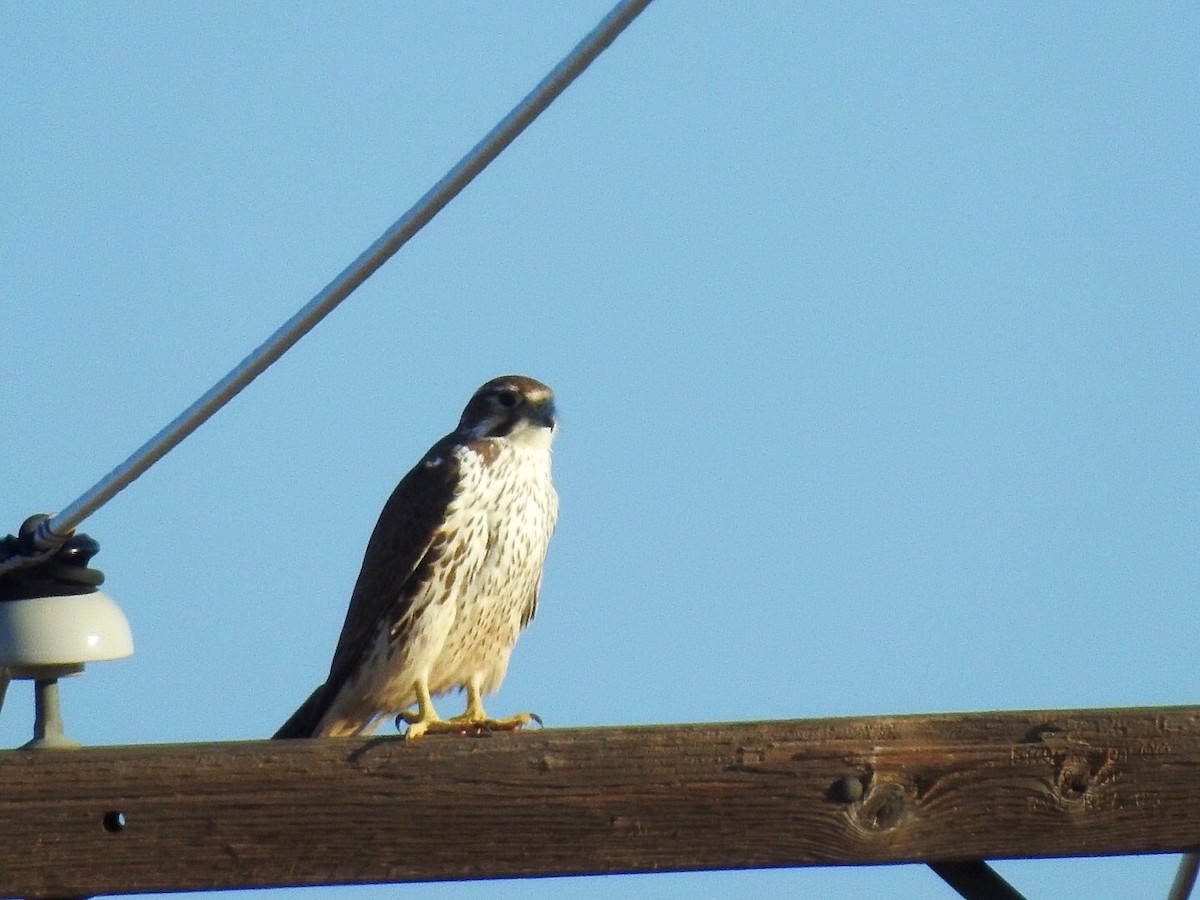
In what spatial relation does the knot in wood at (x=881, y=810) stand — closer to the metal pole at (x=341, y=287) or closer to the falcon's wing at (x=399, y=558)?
the metal pole at (x=341, y=287)

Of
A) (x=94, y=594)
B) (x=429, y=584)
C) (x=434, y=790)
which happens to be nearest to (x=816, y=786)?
(x=434, y=790)

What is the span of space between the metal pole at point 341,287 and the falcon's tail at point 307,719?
1730 millimetres

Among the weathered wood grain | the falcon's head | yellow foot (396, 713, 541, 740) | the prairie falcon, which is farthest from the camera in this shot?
the falcon's head

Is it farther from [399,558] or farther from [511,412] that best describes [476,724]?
[511,412]

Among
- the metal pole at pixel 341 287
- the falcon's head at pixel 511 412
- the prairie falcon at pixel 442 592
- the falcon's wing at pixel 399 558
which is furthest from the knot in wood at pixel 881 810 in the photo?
the falcon's head at pixel 511 412

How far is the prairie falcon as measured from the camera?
511 cm

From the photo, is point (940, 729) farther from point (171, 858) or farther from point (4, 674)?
point (4, 674)

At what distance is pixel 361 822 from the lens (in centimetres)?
283

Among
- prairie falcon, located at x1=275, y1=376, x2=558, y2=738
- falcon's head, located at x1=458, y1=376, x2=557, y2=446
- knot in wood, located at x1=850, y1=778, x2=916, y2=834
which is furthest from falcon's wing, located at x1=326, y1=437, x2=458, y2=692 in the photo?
knot in wood, located at x1=850, y1=778, x2=916, y2=834

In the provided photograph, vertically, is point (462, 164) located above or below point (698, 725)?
above

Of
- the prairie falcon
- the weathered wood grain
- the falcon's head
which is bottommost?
the weathered wood grain

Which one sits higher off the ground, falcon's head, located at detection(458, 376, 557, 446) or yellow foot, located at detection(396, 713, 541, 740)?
falcon's head, located at detection(458, 376, 557, 446)

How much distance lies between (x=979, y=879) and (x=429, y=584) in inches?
98.4

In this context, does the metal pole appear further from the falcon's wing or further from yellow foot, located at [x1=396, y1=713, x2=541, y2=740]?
the falcon's wing
